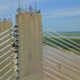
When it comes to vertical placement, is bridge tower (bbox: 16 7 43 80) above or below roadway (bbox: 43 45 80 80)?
above

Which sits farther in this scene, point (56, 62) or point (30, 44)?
point (56, 62)

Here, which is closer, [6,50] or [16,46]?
[16,46]

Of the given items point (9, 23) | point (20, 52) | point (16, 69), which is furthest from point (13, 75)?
point (9, 23)

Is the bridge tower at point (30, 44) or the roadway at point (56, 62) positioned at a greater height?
the bridge tower at point (30, 44)

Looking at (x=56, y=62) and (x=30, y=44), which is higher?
(x=30, y=44)

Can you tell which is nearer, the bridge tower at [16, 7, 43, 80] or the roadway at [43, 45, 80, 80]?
the bridge tower at [16, 7, 43, 80]

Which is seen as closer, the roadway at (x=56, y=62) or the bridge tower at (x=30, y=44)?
the bridge tower at (x=30, y=44)

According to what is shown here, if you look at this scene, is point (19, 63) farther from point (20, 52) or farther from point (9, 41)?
point (9, 41)

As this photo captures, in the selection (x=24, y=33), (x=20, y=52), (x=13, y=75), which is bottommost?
(x=13, y=75)
